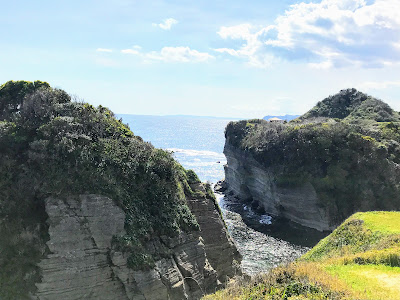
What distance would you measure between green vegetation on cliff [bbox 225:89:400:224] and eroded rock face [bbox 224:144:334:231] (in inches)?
43.0

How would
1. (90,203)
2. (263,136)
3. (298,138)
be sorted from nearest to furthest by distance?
(90,203) < (298,138) < (263,136)

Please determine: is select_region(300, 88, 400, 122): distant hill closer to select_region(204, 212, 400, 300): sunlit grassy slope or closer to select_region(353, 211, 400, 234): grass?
select_region(353, 211, 400, 234): grass

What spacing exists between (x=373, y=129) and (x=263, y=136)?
739 inches

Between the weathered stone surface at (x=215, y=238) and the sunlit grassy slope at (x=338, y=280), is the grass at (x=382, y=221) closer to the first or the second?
the sunlit grassy slope at (x=338, y=280)

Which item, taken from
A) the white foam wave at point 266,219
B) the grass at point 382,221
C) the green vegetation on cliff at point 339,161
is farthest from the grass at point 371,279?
the white foam wave at point 266,219

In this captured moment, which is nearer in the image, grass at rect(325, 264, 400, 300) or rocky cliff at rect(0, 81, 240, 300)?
grass at rect(325, 264, 400, 300)

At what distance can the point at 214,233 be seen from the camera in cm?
2383

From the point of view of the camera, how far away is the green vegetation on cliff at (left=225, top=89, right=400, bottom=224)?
148 feet

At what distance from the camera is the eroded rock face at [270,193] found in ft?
153

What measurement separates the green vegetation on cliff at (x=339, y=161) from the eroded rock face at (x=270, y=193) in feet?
3.58

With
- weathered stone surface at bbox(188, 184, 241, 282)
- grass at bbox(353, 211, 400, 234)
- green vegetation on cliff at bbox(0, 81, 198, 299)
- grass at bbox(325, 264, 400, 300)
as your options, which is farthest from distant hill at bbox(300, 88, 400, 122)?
green vegetation on cliff at bbox(0, 81, 198, 299)

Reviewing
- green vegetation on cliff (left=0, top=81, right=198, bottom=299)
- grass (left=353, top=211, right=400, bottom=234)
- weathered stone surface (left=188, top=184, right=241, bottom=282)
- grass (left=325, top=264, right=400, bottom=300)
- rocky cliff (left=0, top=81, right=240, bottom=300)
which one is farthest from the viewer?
weathered stone surface (left=188, top=184, right=241, bottom=282)

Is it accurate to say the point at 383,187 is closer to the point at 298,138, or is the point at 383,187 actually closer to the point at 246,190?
the point at 298,138

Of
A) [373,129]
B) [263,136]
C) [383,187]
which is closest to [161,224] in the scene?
[383,187]
